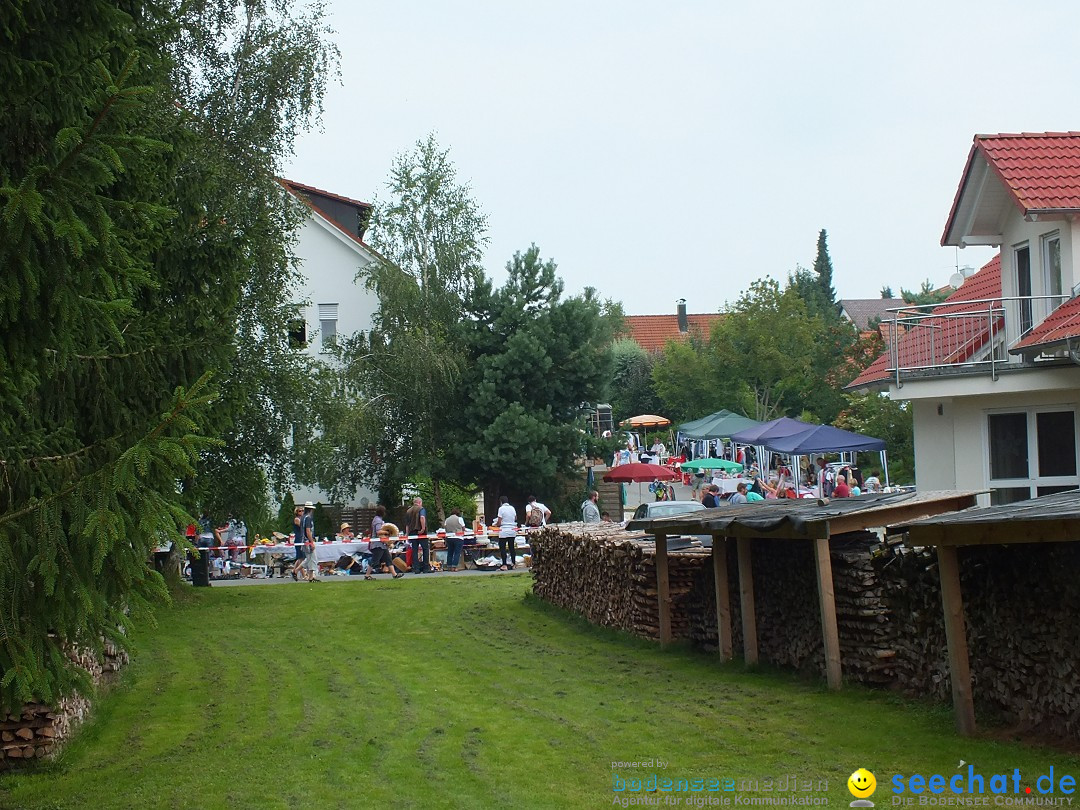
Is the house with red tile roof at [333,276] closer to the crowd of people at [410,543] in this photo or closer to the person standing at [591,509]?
the crowd of people at [410,543]

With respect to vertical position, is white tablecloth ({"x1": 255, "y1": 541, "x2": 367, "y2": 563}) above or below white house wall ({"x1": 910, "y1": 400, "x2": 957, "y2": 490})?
below

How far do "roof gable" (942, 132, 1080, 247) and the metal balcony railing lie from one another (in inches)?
52.7

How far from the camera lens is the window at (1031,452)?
62.3 feet

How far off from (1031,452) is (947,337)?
3108mm

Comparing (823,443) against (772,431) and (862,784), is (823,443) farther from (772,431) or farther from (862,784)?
(862,784)

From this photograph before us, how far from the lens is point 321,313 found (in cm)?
4644

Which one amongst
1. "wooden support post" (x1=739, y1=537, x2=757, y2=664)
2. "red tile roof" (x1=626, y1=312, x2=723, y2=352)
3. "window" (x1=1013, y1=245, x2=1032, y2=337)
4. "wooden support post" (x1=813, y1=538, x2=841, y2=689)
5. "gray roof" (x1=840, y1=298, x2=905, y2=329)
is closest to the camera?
"wooden support post" (x1=813, y1=538, x2=841, y2=689)

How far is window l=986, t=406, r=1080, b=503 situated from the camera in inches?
747

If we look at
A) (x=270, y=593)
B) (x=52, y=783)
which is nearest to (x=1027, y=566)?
(x=52, y=783)

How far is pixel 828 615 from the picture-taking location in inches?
453

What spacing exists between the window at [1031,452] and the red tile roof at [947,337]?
1392 mm

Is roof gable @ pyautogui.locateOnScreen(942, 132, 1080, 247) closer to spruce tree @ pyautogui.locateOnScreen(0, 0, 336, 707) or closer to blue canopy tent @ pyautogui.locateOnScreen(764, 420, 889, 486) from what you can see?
blue canopy tent @ pyautogui.locateOnScreen(764, 420, 889, 486)

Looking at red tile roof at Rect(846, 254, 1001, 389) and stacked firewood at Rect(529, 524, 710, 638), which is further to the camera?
red tile roof at Rect(846, 254, 1001, 389)

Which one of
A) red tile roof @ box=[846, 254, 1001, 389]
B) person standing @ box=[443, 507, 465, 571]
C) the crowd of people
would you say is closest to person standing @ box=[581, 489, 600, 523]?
the crowd of people
